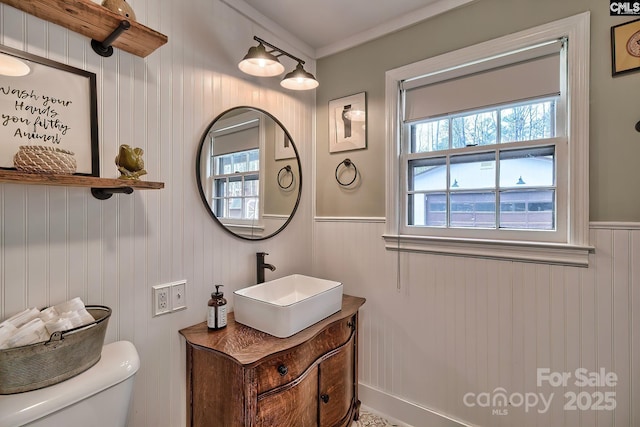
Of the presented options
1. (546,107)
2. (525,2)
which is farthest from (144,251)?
(525,2)

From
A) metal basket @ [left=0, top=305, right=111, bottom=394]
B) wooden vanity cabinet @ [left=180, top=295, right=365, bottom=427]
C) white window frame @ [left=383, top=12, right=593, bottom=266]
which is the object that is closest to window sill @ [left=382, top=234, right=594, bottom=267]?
white window frame @ [left=383, top=12, right=593, bottom=266]

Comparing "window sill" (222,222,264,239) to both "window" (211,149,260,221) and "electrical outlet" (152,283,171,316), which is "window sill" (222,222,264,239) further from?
"electrical outlet" (152,283,171,316)

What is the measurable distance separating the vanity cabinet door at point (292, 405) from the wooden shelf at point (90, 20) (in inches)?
57.3

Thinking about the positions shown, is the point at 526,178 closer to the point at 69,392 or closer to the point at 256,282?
the point at 256,282

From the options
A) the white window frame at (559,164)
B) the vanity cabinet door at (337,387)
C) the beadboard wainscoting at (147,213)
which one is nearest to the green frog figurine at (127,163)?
the beadboard wainscoting at (147,213)

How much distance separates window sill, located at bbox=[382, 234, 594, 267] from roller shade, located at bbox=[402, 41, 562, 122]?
0.72 m

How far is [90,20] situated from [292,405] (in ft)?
5.45

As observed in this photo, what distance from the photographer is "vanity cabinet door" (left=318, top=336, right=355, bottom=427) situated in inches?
59.7

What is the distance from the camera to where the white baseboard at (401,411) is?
1.72m

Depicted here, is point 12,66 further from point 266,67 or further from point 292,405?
point 292,405

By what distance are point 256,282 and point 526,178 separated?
1562 millimetres

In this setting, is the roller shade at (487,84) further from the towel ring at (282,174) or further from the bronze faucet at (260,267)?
the bronze faucet at (260,267)

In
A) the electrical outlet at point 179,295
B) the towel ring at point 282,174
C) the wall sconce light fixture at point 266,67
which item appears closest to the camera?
the electrical outlet at point 179,295

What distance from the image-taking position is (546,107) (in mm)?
1503
